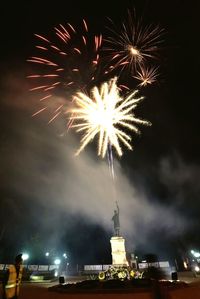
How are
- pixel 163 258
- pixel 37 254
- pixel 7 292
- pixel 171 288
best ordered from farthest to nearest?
pixel 163 258, pixel 37 254, pixel 171 288, pixel 7 292

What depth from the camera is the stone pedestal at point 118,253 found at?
31.7 meters

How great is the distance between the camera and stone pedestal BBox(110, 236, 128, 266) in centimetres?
3170

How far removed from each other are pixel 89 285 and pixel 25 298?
21.4ft

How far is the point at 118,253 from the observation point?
32.1 meters

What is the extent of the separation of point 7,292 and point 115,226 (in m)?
29.6

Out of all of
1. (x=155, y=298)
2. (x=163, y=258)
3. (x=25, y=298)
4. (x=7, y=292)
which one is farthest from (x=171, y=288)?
(x=163, y=258)

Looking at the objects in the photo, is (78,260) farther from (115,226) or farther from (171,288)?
(171,288)

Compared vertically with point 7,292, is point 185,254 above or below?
above

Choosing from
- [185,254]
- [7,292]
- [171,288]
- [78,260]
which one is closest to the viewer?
[7,292]

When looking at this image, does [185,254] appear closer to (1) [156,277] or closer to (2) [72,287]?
(2) [72,287]

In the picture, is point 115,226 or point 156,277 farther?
point 115,226

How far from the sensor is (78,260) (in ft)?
294

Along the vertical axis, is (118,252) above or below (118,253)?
above

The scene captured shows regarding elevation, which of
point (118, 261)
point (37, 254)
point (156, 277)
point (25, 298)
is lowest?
point (25, 298)
